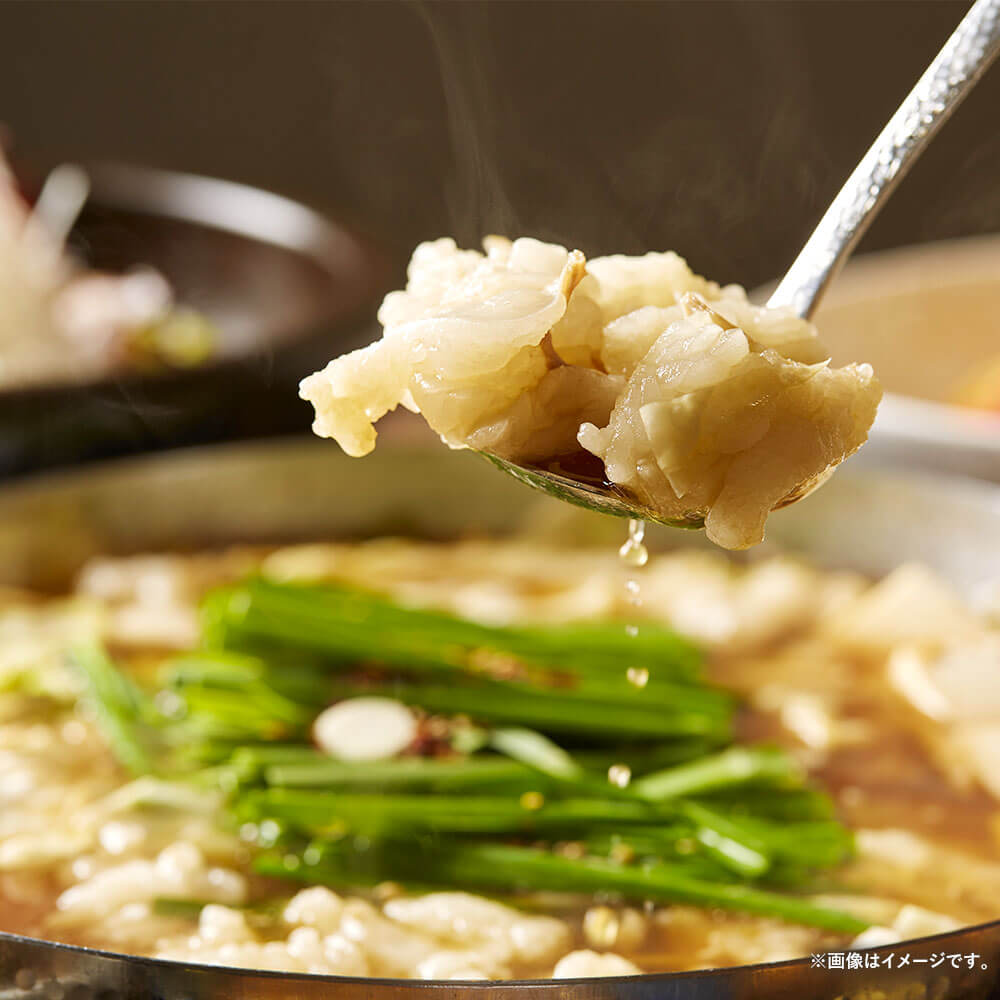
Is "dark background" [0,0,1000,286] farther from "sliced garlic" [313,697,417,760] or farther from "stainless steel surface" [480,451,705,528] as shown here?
"stainless steel surface" [480,451,705,528]

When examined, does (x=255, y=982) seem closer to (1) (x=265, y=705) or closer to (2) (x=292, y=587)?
(1) (x=265, y=705)

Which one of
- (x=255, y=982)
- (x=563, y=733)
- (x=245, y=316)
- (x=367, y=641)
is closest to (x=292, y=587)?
(x=367, y=641)

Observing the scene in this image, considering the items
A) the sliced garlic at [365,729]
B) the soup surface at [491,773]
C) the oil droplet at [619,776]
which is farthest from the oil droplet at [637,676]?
the sliced garlic at [365,729]

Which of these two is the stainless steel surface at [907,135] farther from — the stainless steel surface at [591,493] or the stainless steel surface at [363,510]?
the stainless steel surface at [363,510]

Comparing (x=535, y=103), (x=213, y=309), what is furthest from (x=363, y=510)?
(x=535, y=103)

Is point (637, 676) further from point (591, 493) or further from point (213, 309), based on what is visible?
point (213, 309)

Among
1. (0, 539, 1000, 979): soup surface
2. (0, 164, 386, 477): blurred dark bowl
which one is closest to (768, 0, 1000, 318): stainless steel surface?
(0, 539, 1000, 979): soup surface
